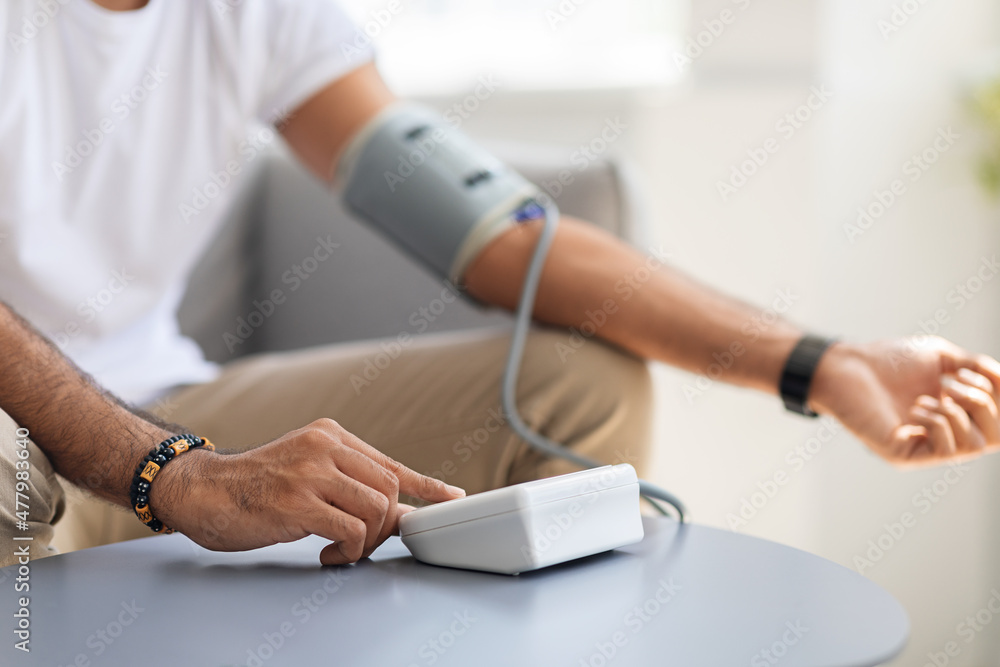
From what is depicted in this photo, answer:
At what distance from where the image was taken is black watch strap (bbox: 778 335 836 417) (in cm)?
75

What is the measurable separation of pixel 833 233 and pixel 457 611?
4.03 feet

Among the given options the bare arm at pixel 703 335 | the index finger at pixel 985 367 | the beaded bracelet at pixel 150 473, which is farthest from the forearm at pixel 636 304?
the beaded bracelet at pixel 150 473

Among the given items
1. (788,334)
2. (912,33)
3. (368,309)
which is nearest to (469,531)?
(788,334)

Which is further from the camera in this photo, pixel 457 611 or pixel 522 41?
pixel 522 41

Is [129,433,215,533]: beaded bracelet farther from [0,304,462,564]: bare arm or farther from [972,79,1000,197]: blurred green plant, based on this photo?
[972,79,1000,197]: blurred green plant

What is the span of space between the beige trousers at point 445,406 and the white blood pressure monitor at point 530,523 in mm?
263

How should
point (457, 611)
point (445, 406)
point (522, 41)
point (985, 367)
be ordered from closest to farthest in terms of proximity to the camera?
1. point (457, 611)
2. point (985, 367)
3. point (445, 406)
4. point (522, 41)

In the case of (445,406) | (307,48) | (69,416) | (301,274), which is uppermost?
(307,48)

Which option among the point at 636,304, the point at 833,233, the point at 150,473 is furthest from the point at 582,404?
the point at 833,233

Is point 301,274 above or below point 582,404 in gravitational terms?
below

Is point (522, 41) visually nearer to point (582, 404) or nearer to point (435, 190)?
point (435, 190)

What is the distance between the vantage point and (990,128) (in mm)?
1364

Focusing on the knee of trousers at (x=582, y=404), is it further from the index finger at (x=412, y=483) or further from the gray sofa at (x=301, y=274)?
the gray sofa at (x=301, y=274)

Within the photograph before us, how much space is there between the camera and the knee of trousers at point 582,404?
2.49ft
